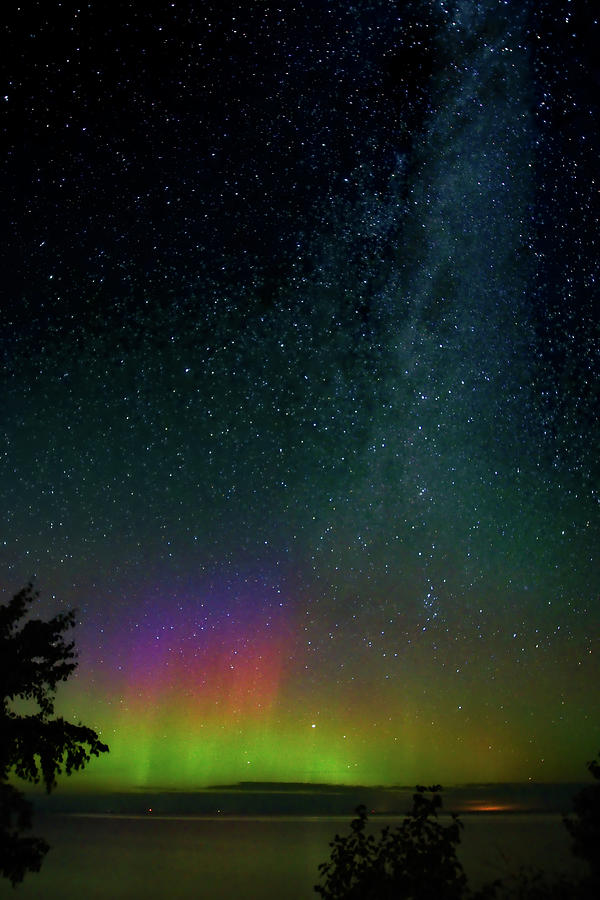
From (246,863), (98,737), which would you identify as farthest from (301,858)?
(98,737)

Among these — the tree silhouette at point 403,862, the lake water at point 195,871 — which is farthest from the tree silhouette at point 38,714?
the lake water at point 195,871

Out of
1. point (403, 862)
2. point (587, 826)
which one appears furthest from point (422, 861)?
point (587, 826)

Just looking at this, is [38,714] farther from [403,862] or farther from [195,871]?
[195,871]

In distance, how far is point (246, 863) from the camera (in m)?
165

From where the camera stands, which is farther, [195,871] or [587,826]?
[195,871]

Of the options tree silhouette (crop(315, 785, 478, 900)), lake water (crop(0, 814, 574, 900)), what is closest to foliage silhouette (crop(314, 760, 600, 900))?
tree silhouette (crop(315, 785, 478, 900))

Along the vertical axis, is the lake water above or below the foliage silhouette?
below

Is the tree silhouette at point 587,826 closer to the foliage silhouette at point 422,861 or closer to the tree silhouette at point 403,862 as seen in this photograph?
the foliage silhouette at point 422,861

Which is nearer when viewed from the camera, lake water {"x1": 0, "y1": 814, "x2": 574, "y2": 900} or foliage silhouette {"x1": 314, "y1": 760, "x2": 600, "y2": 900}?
foliage silhouette {"x1": 314, "y1": 760, "x2": 600, "y2": 900}

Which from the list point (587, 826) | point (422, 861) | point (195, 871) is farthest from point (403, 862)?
point (195, 871)

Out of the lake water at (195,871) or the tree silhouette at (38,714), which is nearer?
the tree silhouette at (38,714)

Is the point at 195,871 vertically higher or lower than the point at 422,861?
lower

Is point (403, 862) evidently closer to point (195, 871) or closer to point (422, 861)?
point (422, 861)

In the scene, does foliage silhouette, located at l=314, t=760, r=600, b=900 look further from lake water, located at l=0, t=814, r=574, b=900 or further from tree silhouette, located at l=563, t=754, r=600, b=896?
lake water, located at l=0, t=814, r=574, b=900
